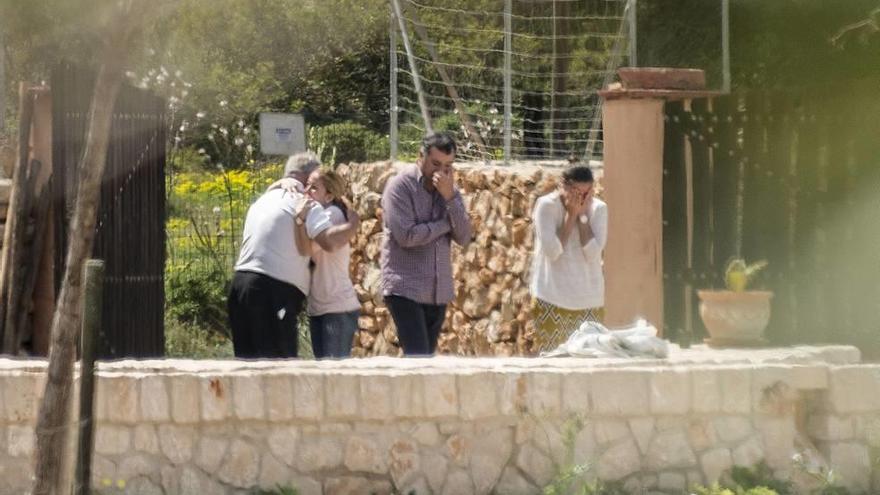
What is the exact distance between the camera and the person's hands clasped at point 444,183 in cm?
819

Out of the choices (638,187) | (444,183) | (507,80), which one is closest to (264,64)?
(507,80)

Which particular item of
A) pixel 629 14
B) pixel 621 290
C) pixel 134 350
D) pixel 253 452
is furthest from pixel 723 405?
pixel 629 14

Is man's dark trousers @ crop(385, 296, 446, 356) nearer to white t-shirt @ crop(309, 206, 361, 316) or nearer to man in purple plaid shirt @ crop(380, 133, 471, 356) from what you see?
man in purple plaid shirt @ crop(380, 133, 471, 356)

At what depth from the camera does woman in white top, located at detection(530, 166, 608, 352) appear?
8539 mm

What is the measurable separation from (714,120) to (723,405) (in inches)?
94.7

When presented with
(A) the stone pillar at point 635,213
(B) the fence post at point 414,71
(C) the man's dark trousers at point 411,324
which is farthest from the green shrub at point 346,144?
(C) the man's dark trousers at point 411,324

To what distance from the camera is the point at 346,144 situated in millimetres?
16406

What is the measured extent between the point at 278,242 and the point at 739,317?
7.69 ft

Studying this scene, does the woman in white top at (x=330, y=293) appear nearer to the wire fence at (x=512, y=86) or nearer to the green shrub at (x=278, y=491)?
the green shrub at (x=278, y=491)

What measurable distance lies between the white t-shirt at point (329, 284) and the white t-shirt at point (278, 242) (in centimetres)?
9

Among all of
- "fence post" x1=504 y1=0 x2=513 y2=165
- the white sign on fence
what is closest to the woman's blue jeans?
"fence post" x1=504 y1=0 x2=513 y2=165

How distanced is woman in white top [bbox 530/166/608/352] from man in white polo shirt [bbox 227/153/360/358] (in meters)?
1.17

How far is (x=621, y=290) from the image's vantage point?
29.0 feet

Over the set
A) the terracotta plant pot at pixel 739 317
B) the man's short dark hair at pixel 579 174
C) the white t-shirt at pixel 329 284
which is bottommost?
the terracotta plant pot at pixel 739 317
